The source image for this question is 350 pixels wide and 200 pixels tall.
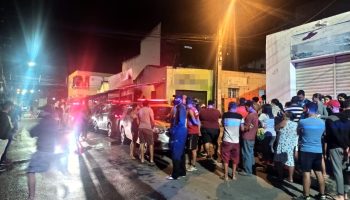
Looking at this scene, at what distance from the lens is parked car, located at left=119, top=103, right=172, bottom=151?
11.2 meters

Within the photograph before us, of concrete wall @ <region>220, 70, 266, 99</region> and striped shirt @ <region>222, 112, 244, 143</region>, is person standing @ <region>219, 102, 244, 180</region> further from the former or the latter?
concrete wall @ <region>220, 70, 266, 99</region>

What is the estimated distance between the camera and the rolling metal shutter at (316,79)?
1302 centimetres

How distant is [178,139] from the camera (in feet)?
26.5

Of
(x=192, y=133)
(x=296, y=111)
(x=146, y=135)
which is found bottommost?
(x=146, y=135)

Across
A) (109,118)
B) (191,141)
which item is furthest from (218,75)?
(191,141)

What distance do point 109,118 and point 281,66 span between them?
8.29 metres

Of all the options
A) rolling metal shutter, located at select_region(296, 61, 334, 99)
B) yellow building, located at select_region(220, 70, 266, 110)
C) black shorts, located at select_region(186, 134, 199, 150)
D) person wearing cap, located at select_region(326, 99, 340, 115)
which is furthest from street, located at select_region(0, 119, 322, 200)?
yellow building, located at select_region(220, 70, 266, 110)

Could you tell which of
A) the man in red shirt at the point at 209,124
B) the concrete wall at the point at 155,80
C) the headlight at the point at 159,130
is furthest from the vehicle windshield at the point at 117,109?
the concrete wall at the point at 155,80

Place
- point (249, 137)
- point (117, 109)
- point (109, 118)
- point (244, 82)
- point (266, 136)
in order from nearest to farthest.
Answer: point (249, 137), point (266, 136), point (117, 109), point (109, 118), point (244, 82)

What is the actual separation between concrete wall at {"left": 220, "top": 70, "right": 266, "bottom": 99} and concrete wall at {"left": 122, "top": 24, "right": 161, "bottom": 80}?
270 inches

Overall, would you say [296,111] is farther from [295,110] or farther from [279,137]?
[279,137]

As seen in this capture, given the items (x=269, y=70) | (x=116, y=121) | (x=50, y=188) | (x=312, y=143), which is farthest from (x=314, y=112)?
(x=116, y=121)

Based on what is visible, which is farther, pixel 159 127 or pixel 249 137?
pixel 159 127

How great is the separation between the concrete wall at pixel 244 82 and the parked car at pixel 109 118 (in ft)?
35.5
